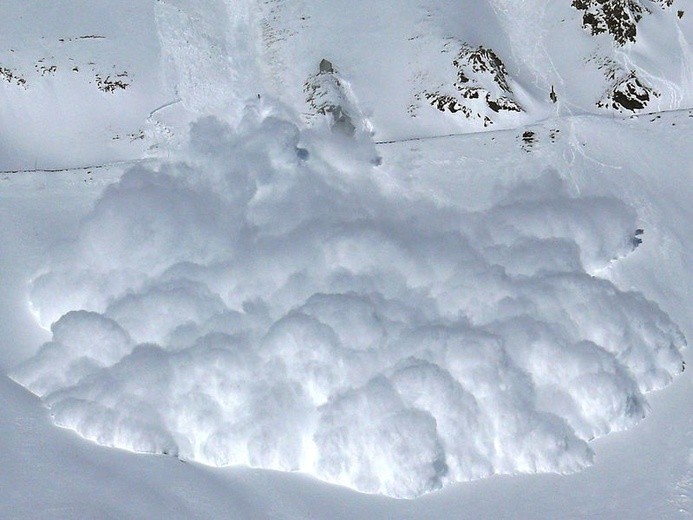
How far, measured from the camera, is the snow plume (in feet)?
96.5

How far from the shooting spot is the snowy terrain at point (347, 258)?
94.1 feet

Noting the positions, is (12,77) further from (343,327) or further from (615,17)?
(615,17)

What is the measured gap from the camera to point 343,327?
32281 mm

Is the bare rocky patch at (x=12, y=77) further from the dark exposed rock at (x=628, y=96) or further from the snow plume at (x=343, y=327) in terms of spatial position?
the dark exposed rock at (x=628, y=96)

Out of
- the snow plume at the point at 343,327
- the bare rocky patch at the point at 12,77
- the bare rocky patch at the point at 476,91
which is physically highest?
the bare rocky patch at the point at 476,91

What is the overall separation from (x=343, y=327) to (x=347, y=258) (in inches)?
148

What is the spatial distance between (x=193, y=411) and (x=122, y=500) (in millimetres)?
5681

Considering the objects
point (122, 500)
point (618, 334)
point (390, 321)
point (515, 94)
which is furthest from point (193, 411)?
point (515, 94)

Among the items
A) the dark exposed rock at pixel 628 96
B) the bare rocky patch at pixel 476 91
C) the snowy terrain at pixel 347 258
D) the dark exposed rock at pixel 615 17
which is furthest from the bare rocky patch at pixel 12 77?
the dark exposed rock at pixel 615 17

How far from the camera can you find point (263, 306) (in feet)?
110

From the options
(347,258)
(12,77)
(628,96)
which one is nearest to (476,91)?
(628,96)

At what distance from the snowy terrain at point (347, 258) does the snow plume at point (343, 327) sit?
0.11 m

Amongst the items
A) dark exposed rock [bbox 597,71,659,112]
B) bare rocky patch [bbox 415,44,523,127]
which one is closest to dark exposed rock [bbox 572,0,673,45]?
dark exposed rock [bbox 597,71,659,112]

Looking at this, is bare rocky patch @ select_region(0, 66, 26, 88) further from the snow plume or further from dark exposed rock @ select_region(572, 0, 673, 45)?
dark exposed rock @ select_region(572, 0, 673, 45)
